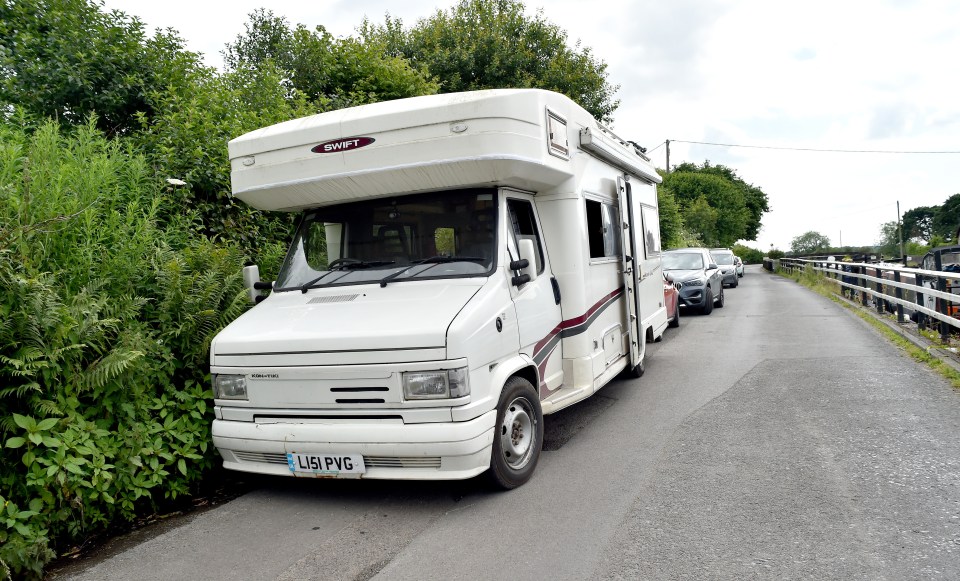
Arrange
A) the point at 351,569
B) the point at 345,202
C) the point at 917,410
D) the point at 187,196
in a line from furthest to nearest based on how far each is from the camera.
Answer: the point at 187,196 < the point at 917,410 < the point at 345,202 < the point at 351,569

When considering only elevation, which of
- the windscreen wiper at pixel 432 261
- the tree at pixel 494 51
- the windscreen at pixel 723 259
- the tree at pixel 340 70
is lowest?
the windscreen at pixel 723 259

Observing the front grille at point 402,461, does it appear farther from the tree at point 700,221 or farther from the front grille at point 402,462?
the tree at point 700,221

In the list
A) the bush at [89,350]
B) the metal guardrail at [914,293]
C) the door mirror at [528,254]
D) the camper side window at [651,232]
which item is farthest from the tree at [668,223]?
the bush at [89,350]

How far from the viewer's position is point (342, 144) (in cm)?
525

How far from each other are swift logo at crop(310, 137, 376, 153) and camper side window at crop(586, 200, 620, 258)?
7.52 ft

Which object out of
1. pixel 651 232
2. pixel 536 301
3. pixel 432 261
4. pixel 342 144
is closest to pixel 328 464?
pixel 432 261

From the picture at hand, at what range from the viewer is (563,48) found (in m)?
24.3

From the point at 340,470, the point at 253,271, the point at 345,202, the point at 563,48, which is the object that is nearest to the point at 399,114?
the point at 345,202

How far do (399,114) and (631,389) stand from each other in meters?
4.61

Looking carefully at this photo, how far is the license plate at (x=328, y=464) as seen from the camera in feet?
14.4

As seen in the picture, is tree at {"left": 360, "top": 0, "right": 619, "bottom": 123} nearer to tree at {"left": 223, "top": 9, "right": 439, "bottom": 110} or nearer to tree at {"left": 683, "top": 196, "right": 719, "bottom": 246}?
tree at {"left": 223, "top": 9, "right": 439, "bottom": 110}

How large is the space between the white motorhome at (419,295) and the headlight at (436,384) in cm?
1

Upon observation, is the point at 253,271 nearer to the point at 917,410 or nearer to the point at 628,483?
the point at 628,483

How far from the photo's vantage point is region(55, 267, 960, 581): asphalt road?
3.67 metres
